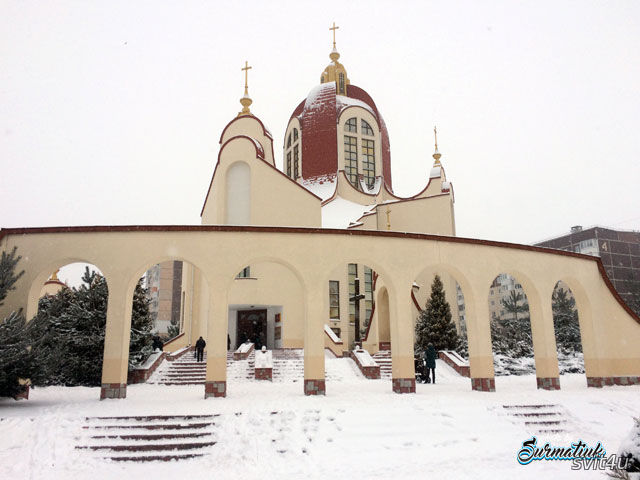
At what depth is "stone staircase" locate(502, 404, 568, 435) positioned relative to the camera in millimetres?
10258

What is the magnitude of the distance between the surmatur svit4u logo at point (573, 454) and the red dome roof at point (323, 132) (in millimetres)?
23913

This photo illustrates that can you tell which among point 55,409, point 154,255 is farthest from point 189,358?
point 55,409

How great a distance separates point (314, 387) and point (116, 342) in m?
4.82

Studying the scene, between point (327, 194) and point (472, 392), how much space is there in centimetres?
1916

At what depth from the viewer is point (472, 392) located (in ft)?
43.3

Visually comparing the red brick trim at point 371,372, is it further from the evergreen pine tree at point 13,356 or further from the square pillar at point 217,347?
the evergreen pine tree at point 13,356

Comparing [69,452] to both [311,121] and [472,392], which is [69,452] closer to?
[472,392]

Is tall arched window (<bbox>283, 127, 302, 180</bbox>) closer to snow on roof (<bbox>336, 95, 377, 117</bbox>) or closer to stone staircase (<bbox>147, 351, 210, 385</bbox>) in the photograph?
snow on roof (<bbox>336, 95, 377, 117</bbox>)

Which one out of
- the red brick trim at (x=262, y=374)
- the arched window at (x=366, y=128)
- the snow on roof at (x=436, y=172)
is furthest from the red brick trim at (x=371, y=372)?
the arched window at (x=366, y=128)

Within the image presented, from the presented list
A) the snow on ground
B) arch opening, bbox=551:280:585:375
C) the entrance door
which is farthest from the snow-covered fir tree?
arch opening, bbox=551:280:585:375

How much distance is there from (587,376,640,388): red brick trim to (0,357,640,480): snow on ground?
2.49 metres

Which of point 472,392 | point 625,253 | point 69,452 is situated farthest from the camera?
point 625,253

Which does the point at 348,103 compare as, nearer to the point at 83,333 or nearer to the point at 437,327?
the point at 437,327

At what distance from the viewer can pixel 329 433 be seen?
9.30 meters
